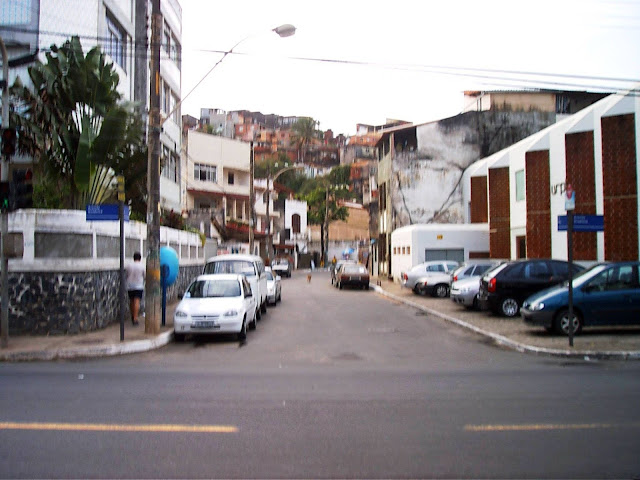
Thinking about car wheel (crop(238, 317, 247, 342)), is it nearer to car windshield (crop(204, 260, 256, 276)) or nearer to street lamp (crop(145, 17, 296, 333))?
street lamp (crop(145, 17, 296, 333))

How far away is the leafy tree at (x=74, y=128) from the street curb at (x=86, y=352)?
4.57m

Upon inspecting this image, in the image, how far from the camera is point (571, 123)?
22203 mm

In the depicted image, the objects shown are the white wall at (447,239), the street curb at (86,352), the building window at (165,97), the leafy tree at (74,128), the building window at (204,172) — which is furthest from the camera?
the building window at (204,172)

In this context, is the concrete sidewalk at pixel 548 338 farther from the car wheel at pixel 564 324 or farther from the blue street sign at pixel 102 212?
the blue street sign at pixel 102 212

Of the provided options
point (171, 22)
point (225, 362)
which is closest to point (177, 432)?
point (225, 362)

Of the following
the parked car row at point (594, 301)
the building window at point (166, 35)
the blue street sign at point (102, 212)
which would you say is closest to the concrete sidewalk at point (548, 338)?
the parked car row at point (594, 301)

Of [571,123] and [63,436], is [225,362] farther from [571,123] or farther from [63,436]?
[571,123]

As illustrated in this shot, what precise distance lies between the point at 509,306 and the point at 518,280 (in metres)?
0.82

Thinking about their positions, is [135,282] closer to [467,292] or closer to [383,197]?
[467,292]

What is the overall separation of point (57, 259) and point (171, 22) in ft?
62.7

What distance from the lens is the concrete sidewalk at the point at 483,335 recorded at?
1150 centimetres

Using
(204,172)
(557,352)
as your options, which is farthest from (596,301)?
(204,172)

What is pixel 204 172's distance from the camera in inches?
1944

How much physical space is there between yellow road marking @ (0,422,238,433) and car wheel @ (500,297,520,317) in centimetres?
1244
